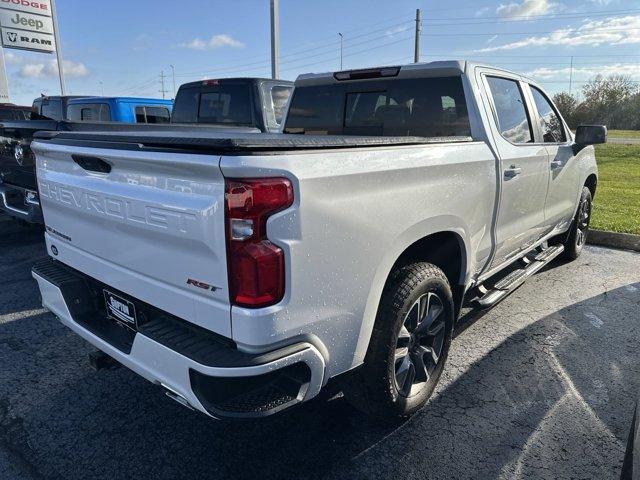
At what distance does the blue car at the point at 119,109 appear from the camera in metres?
8.62

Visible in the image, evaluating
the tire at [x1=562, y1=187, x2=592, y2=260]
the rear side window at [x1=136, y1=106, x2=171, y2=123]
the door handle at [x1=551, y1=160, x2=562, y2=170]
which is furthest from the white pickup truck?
the rear side window at [x1=136, y1=106, x2=171, y2=123]

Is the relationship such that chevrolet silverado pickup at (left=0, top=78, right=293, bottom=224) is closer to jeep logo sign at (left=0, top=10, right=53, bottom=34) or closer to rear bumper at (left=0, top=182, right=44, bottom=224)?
rear bumper at (left=0, top=182, right=44, bottom=224)

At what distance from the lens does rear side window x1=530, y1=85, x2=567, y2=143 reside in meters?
4.17

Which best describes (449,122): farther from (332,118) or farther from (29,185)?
(29,185)

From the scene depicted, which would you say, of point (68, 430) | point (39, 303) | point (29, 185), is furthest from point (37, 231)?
point (68, 430)

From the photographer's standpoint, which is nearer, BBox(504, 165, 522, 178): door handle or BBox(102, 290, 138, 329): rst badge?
BBox(102, 290, 138, 329): rst badge

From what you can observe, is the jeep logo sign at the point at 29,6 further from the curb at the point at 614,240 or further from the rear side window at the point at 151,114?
the curb at the point at 614,240

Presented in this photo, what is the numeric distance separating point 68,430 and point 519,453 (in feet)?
7.91

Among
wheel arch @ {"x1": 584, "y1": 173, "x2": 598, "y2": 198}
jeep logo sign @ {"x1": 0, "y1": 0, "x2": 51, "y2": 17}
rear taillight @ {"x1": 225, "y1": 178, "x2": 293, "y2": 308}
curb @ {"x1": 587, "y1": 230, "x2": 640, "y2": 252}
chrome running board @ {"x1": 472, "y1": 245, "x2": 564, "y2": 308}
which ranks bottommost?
curb @ {"x1": 587, "y1": 230, "x2": 640, "y2": 252}

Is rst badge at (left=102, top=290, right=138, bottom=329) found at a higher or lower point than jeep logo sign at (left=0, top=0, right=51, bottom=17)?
lower

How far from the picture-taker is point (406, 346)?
8.68 feet

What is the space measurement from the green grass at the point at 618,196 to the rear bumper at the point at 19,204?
6.96m

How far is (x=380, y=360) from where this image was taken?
2.38 m

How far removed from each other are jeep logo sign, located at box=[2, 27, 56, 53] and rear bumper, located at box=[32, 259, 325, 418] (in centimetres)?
2154
